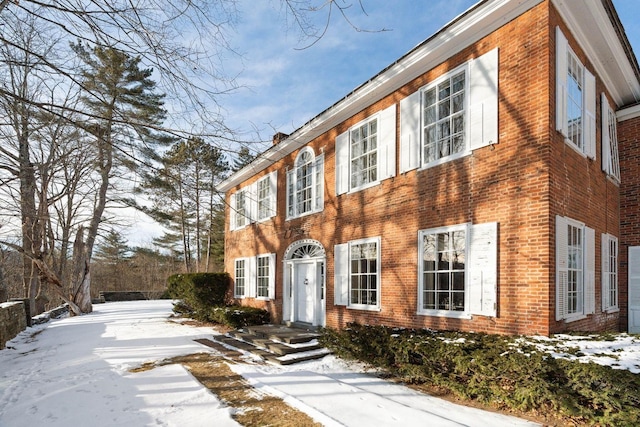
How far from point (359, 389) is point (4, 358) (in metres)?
8.83

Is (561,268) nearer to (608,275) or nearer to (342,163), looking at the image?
(608,275)

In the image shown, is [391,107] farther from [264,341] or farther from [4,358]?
[4,358]

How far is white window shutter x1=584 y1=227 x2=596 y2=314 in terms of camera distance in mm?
7187

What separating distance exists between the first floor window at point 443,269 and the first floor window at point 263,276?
7.54 m

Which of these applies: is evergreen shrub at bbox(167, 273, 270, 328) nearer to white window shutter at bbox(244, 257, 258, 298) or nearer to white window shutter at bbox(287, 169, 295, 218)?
white window shutter at bbox(244, 257, 258, 298)

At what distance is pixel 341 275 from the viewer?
10336 millimetres

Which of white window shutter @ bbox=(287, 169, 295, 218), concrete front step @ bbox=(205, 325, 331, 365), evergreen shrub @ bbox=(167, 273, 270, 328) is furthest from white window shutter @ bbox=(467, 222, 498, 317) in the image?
evergreen shrub @ bbox=(167, 273, 270, 328)

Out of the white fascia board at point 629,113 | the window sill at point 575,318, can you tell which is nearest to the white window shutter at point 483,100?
the window sill at point 575,318

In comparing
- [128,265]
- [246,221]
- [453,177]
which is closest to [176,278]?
[246,221]

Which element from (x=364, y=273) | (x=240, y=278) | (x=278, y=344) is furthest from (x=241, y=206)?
(x=278, y=344)

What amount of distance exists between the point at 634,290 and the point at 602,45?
547 centimetres

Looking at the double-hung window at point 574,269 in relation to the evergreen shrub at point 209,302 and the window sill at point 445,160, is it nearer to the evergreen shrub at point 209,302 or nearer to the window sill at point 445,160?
the window sill at point 445,160

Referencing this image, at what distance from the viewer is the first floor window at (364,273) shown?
31.0 ft

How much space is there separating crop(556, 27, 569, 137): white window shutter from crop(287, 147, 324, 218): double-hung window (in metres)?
6.54
